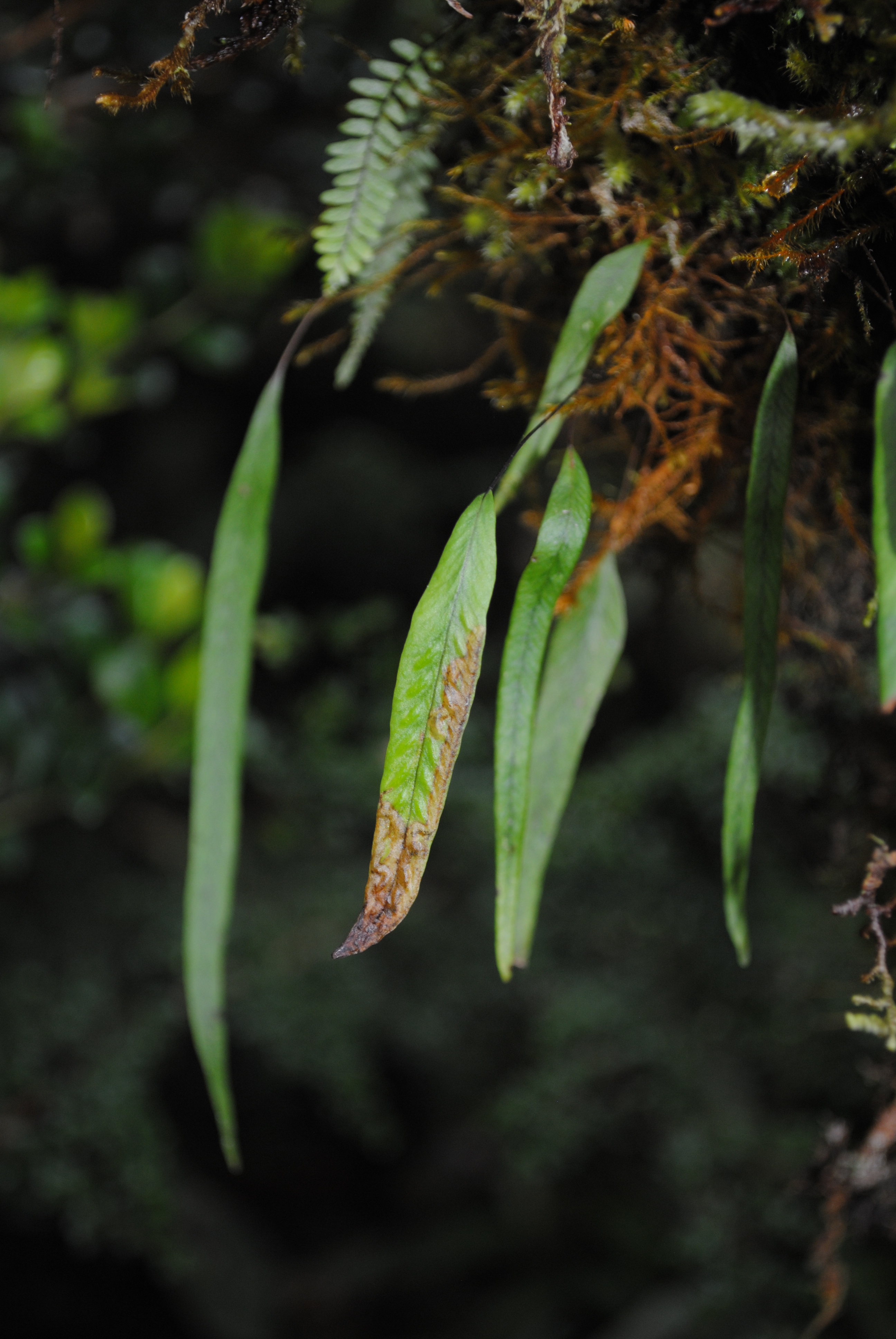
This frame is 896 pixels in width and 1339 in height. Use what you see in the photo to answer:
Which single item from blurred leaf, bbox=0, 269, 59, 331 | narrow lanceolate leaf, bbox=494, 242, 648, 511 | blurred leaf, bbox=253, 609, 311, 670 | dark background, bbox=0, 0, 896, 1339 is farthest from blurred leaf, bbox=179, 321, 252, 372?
narrow lanceolate leaf, bbox=494, 242, 648, 511

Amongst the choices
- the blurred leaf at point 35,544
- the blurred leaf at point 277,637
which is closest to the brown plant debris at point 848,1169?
the blurred leaf at point 277,637

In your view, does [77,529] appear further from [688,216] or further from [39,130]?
[688,216]

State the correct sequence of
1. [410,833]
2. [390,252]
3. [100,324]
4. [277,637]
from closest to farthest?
[410,833] → [390,252] → [277,637] → [100,324]

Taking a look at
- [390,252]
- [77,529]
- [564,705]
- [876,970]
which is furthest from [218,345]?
[876,970]

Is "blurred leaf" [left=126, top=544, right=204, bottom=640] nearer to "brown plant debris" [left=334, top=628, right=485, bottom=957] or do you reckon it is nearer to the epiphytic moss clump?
the epiphytic moss clump

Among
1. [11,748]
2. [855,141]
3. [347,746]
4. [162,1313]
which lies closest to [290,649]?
[347,746]

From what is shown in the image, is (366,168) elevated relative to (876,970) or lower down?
elevated

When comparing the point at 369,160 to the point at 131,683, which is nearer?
the point at 369,160

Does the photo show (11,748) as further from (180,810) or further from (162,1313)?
(162,1313)
